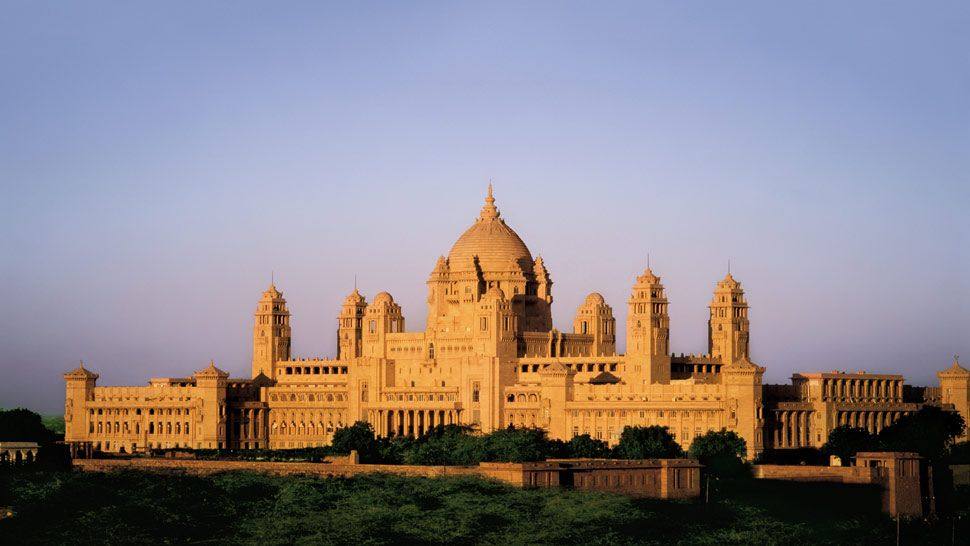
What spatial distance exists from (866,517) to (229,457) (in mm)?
54380

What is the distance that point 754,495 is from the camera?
6393 inches

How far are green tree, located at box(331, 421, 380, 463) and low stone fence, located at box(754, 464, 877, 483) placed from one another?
30.6m

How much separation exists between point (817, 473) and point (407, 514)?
34694 millimetres

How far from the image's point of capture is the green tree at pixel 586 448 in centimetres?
18225

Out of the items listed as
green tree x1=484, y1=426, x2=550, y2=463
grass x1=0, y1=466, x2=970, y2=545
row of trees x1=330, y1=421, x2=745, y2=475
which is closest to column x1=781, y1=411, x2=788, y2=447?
row of trees x1=330, y1=421, x2=745, y2=475

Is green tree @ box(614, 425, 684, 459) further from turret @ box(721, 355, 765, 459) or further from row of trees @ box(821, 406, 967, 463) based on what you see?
row of trees @ box(821, 406, 967, 463)

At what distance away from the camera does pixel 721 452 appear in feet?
594

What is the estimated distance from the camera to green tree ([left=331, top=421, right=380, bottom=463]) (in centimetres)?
18638

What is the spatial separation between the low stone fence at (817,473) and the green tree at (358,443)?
30587 millimetres

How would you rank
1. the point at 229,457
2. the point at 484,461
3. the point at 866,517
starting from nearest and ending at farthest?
the point at 866,517 → the point at 484,461 → the point at 229,457

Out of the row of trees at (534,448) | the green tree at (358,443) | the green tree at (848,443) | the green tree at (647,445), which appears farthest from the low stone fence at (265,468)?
the green tree at (848,443)

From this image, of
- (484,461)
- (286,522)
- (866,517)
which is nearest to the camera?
(286,522)

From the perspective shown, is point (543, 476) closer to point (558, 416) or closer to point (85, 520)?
point (85, 520)

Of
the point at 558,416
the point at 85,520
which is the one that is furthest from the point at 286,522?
the point at 558,416
